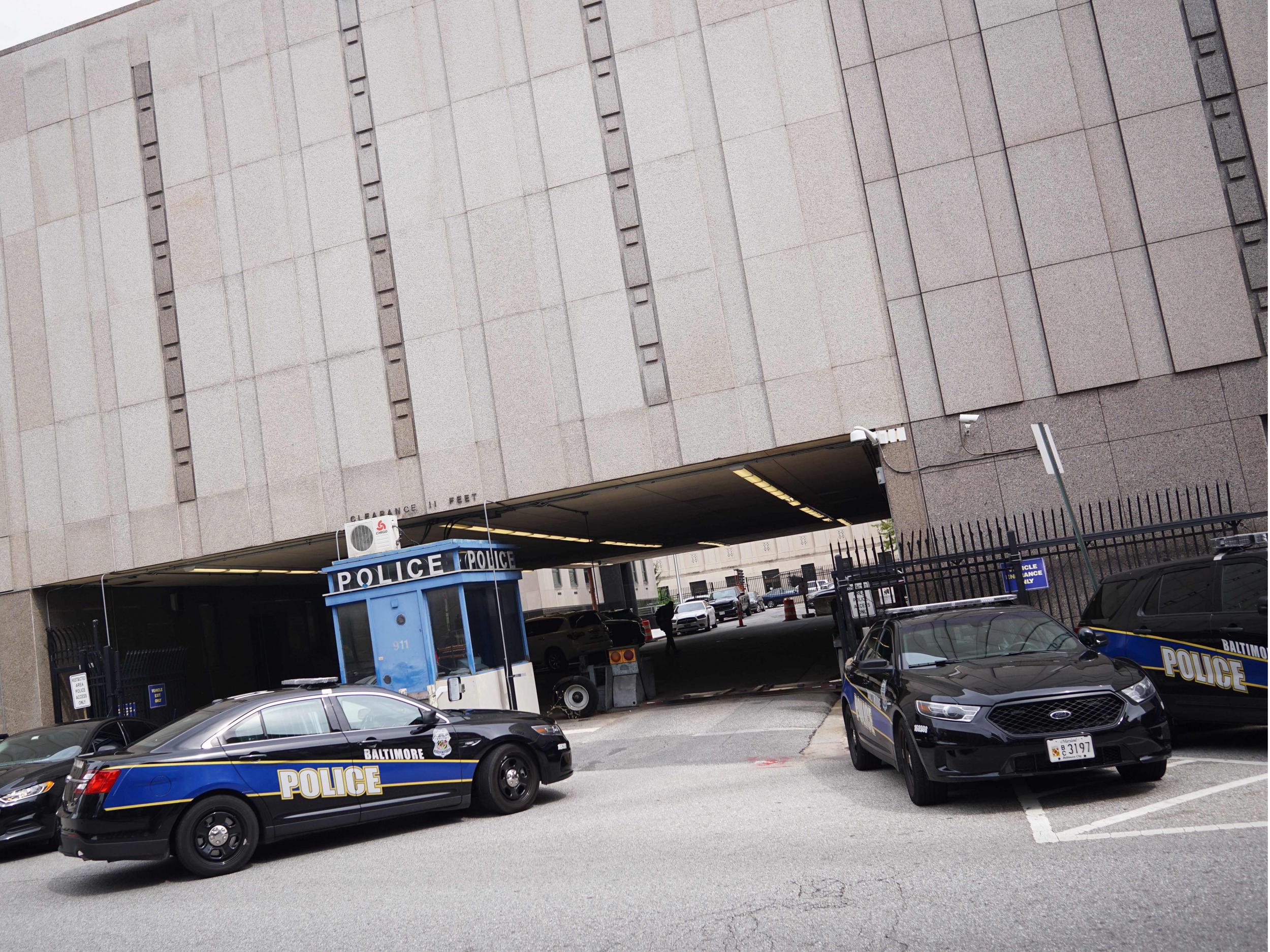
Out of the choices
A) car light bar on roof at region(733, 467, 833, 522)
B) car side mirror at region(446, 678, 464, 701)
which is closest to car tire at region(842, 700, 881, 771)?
car side mirror at region(446, 678, 464, 701)

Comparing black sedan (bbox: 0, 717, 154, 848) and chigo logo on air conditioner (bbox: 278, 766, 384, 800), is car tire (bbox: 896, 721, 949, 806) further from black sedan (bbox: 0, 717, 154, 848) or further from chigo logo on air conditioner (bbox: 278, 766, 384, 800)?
black sedan (bbox: 0, 717, 154, 848)

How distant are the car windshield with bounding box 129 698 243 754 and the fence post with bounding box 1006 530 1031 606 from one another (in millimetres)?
9752

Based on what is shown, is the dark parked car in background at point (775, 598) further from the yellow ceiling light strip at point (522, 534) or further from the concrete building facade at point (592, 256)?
the concrete building facade at point (592, 256)

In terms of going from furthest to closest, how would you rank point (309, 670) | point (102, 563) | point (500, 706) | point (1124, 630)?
point (309, 670)
point (102, 563)
point (500, 706)
point (1124, 630)

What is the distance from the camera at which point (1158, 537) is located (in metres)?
14.3

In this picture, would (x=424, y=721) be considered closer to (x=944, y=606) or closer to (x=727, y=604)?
(x=944, y=606)

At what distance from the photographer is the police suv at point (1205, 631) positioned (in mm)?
8141

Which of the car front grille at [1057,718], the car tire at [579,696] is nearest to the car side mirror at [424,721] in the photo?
the car front grille at [1057,718]

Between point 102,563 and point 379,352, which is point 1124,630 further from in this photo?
point 102,563

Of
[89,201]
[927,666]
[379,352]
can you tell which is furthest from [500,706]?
Result: [89,201]

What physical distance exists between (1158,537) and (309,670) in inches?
990

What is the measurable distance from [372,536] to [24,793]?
627cm

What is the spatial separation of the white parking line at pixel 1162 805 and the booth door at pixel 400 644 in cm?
1057

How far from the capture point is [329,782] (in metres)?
9.15
